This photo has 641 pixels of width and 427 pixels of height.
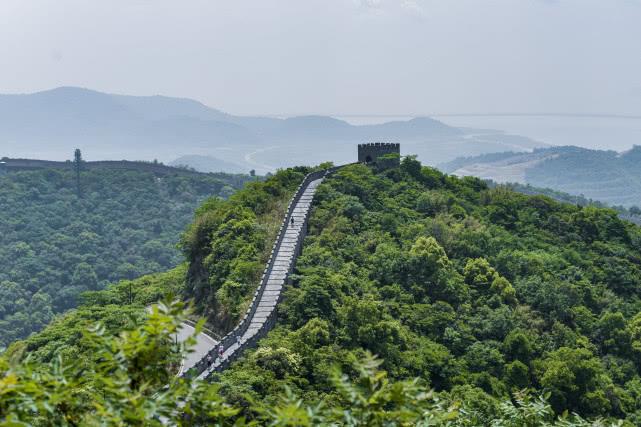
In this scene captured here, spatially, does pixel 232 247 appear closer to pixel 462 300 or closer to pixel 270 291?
pixel 270 291

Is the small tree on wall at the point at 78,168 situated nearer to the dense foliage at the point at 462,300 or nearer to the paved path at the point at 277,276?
the dense foliage at the point at 462,300

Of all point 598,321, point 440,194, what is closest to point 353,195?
point 440,194

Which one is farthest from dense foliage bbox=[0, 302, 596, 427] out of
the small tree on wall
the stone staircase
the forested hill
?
the small tree on wall

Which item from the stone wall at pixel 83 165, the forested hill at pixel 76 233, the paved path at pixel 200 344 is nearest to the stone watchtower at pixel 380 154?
the paved path at pixel 200 344

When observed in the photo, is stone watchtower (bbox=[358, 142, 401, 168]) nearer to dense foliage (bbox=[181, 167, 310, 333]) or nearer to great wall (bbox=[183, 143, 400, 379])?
great wall (bbox=[183, 143, 400, 379])

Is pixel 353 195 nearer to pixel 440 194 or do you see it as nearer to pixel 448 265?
pixel 440 194

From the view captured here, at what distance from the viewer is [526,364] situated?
4219 cm

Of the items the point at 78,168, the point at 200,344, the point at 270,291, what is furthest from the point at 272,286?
the point at 78,168

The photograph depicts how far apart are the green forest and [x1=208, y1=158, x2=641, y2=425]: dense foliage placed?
10 cm

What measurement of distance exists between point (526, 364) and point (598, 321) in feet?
28.2

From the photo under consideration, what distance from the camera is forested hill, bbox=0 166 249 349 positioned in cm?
10106

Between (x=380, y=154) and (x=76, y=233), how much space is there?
63.9 meters

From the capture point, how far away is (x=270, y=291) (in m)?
41.0

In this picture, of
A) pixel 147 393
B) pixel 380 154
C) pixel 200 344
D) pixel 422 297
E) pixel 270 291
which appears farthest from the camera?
pixel 380 154
